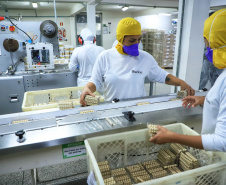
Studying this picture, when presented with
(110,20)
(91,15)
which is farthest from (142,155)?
(110,20)

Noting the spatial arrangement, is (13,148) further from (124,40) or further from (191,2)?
(191,2)

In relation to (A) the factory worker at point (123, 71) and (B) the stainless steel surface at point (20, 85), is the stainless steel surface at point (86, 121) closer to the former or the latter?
(A) the factory worker at point (123, 71)

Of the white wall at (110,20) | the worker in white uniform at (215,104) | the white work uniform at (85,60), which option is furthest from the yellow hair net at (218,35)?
the white wall at (110,20)

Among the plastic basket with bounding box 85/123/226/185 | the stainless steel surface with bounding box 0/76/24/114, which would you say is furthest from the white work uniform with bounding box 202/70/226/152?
the stainless steel surface with bounding box 0/76/24/114

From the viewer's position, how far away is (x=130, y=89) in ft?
5.79

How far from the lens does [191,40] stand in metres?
2.63

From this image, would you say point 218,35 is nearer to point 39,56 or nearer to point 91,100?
point 91,100

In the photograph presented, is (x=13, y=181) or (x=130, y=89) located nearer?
(x=130, y=89)

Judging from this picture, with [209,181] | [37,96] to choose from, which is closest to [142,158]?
[209,181]

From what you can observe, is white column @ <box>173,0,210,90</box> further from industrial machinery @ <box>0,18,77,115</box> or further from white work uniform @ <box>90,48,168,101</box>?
industrial machinery @ <box>0,18,77,115</box>

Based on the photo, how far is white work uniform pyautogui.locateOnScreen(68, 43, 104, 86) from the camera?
2.98 m

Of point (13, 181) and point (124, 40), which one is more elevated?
point (124, 40)

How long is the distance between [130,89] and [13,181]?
66.1 inches

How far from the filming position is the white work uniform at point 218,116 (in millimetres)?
834
